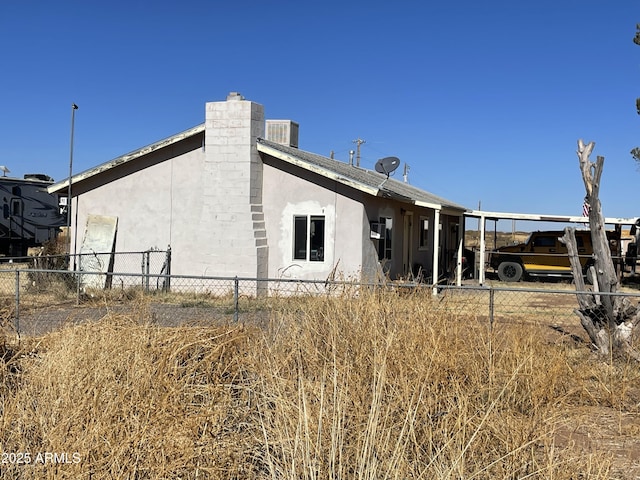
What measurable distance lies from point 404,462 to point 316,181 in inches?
506

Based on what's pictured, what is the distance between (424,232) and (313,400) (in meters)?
18.4

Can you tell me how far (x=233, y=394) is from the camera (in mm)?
5199

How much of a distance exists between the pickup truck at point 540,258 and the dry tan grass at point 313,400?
54.0 feet

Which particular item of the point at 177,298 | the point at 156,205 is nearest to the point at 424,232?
the point at 156,205

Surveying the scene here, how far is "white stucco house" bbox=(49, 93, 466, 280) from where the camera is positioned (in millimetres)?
15875

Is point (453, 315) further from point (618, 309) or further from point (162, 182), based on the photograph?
point (162, 182)

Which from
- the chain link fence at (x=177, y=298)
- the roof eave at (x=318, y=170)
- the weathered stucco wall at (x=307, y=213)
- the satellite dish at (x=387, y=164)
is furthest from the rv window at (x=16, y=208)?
the satellite dish at (x=387, y=164)

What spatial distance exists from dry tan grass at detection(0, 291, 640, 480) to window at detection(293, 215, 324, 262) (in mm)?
8933

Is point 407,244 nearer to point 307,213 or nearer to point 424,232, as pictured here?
point 424,232

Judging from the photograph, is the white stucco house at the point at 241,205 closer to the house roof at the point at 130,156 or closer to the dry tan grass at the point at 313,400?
the house roof at the point at 130,156

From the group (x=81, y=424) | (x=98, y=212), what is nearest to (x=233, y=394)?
(x=81, y=424)

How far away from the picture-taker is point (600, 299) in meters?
9.24

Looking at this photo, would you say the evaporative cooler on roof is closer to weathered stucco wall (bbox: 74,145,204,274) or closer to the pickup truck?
weathered stucco wall (bbox: 74,145,204,274)

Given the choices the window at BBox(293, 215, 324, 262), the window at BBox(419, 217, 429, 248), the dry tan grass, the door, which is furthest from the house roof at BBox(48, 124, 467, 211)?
the dry tan grass
